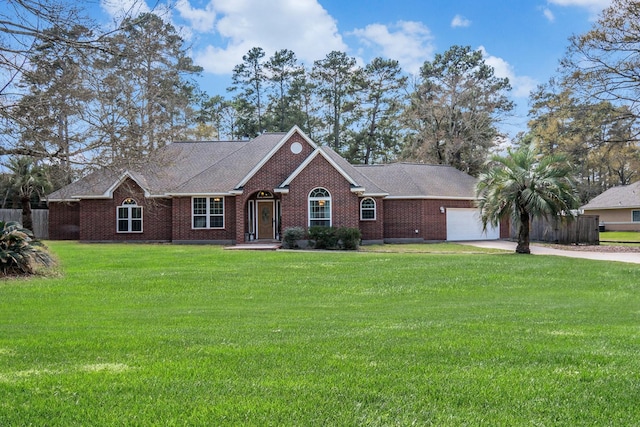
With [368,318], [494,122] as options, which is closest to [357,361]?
[368,318]

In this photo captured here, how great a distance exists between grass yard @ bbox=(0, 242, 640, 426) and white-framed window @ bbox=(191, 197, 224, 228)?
14.6 meters

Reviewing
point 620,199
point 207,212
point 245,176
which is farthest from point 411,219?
point 620,199

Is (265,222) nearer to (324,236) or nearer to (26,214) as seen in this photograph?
(324,236)

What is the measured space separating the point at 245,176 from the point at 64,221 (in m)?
12.5

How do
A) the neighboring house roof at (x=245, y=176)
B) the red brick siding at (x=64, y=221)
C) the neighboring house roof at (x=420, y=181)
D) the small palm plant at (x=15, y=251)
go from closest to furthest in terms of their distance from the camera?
the small palm plant at (x=15, y=251), the neighboring house roof at (x=245, y=176), the neighboring house roof at (x=420, y=181), the red brick siding at (x=64, y=221)

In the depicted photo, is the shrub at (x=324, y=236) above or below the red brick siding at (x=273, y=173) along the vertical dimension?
below

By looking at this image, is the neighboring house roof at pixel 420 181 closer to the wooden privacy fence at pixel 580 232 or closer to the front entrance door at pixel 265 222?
the wooden privacy fence at pixel 580 232

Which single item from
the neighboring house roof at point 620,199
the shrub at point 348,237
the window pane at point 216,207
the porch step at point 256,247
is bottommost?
the porch step at point 256,247

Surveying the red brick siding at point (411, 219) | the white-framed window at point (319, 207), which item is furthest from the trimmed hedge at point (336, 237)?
the red brick siding at point (411, 219)

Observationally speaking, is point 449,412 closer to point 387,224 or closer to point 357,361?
point 357,361

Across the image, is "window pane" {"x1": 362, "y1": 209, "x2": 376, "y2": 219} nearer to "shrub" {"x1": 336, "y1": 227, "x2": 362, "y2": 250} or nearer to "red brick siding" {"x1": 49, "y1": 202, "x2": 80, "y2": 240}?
"shrub" {"x1": 336, "y1": 227, "x2": 362, "y2": 250}

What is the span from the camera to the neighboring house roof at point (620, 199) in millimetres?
45000

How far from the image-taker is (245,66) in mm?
51156

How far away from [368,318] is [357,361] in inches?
130
